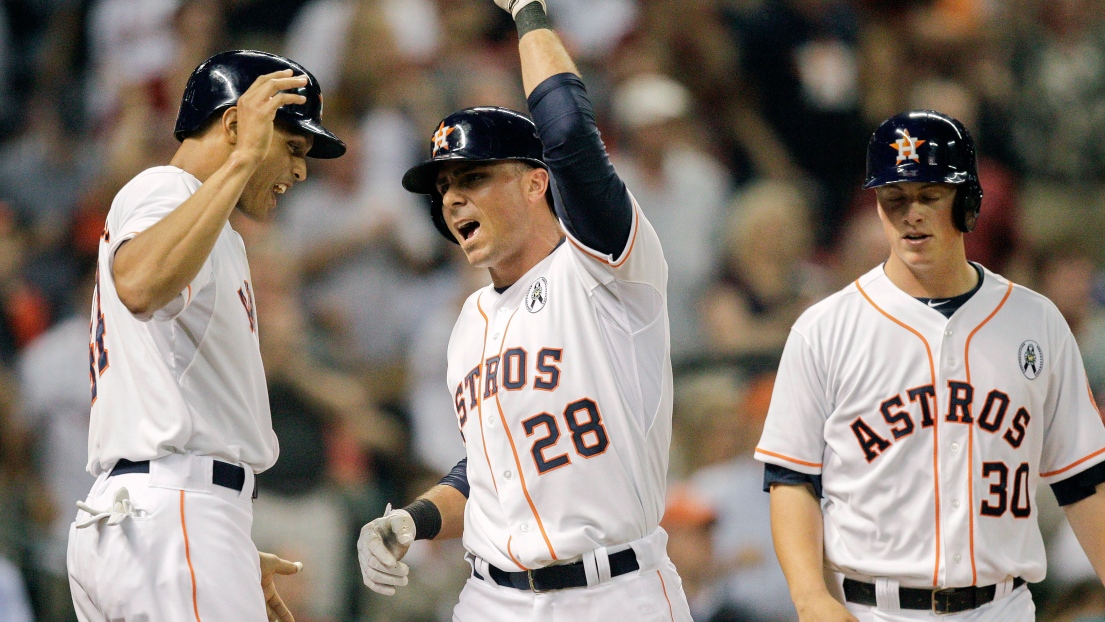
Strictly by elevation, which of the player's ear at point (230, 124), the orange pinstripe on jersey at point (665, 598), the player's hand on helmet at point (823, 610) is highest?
the player's ear at point (230, 124)

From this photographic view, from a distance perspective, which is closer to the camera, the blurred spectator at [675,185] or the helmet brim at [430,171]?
the helmet brim at [430,171]

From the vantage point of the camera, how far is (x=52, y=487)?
20.2ft

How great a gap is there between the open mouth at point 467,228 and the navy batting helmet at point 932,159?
45.2 inches

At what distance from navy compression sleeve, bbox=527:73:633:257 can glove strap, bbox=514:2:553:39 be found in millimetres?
191

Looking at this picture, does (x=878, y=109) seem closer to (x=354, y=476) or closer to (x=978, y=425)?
(x=354, y=476)

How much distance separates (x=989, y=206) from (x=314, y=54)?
14.0 ft

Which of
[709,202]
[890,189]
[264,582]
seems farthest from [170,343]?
[709,202]

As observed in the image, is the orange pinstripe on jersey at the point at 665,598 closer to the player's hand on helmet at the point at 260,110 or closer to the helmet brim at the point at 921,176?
the helmet brim at the point at 921,176

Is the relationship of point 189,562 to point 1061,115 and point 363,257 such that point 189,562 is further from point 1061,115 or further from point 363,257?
point 1061,115

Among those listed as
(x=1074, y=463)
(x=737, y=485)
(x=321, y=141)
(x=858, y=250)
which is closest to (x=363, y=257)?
(x=737, y=485)

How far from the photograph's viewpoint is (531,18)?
2836 mm

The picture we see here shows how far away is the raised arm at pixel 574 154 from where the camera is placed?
2617 mm

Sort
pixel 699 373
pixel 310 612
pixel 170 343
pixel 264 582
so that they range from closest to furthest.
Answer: pixel 170 343, pixel 264 582, pixel 310 612, pixel 699 373

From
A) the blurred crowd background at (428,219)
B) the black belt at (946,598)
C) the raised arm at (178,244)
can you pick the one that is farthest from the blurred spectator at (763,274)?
the raised arm at (178,244)
